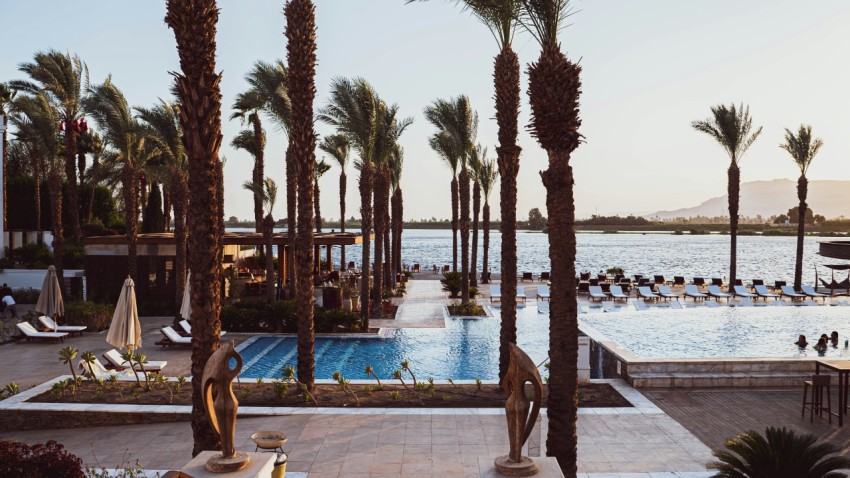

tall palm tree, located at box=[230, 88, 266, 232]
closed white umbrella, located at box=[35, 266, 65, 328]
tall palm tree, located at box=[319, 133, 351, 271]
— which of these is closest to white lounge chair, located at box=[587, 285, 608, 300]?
tall palm tree, located at box=[319, 133, 351, 271]

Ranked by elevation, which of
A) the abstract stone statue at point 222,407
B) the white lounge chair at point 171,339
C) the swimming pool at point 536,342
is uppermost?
the abstract stone statue at point 222,407

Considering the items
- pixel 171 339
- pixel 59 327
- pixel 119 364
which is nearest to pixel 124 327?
pixel 119 364

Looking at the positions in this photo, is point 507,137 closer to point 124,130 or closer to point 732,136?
→ point 124,130

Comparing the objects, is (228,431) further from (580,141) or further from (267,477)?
(580,141)


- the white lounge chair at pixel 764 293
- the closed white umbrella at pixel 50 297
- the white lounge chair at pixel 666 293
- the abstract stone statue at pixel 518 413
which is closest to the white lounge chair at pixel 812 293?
the white lounge chair at pixel 764 293

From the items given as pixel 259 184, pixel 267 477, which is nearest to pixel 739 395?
pixel 267 477

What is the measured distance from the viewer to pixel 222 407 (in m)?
6.00

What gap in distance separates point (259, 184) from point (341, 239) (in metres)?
7.35

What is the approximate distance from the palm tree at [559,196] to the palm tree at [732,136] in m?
28.9

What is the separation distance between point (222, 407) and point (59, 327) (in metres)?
17.0

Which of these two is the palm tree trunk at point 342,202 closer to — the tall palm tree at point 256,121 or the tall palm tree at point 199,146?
the tall palm tree at point 256,121

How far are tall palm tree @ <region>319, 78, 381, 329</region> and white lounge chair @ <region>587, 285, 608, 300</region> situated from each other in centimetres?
1116

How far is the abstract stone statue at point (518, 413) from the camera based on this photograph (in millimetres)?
5805

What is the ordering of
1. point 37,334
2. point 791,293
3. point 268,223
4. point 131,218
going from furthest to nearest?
point 791,293 < point 268,223 < point 131,218 < point 37,334
